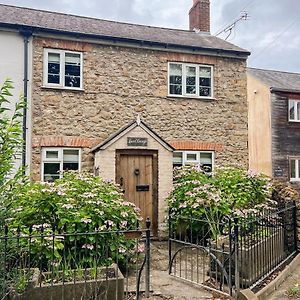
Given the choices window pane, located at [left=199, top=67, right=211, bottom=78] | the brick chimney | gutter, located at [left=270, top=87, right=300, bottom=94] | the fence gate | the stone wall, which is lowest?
the fence gate

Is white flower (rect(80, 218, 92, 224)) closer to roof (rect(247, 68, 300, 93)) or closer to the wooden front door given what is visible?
the wooden front door

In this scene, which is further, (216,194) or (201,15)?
(201,15)

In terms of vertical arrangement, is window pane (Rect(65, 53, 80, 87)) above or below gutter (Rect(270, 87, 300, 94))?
below

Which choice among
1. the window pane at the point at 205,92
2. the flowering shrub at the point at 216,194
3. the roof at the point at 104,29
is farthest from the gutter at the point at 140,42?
the flowering shrub at the point at 216,194

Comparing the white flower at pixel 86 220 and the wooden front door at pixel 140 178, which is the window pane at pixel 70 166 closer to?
the wooden front door at pixel 140 178

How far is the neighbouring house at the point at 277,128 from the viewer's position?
19.1 metres

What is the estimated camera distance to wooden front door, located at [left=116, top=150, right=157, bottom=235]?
9906 millimetres

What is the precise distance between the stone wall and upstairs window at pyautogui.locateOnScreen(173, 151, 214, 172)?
0.33 m

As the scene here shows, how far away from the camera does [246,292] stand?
5125 mm

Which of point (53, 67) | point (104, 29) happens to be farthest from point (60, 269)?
point (104, 29)

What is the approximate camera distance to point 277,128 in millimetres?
19172

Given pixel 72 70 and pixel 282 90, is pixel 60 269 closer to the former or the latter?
pixel 72 70

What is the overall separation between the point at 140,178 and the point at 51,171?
2710 mm

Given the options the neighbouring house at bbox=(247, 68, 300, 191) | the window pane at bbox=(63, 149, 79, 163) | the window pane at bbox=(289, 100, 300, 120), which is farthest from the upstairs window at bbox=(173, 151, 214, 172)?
the window pane at bbox=(289, 100, 300, 120)
